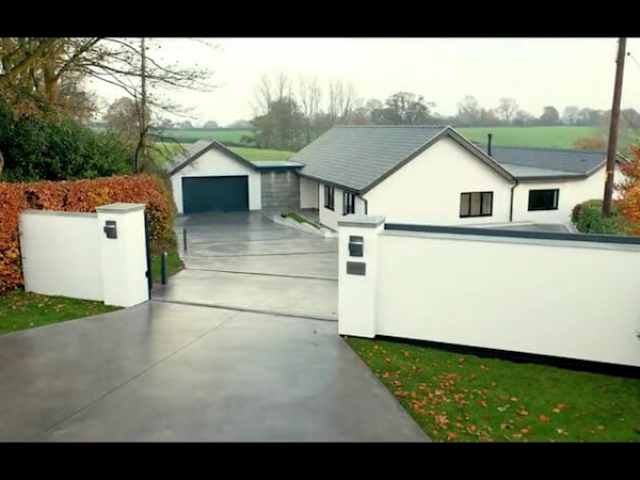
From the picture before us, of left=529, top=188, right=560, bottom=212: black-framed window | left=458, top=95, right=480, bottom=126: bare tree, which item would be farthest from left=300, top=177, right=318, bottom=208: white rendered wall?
left=458, top=95, right=480, bottom=126: bare tree

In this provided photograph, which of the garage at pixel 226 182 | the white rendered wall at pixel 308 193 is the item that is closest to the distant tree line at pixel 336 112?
the white rendered wall at pixel 308 193

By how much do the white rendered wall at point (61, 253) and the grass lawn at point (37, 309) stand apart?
222mm

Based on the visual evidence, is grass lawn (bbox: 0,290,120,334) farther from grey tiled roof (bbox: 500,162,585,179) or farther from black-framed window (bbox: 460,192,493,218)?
grey tiled roof (bbox: 500,162,585,179)

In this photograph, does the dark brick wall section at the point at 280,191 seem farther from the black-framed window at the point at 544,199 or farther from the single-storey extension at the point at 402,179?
the black-framed window at the point at 544,199

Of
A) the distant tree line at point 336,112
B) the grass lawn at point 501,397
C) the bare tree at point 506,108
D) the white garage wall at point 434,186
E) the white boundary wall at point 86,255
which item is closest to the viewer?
the grass lawn at point 501,397

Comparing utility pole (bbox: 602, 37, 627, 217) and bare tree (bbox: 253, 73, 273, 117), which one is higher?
bare tree (bbox: 253, 73, 273, 117)

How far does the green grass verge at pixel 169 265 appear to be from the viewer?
42.2ft

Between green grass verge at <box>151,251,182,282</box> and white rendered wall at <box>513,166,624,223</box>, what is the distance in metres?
16.0

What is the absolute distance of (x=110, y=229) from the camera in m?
9.70

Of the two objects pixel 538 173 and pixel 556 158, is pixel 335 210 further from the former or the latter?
pixel 556 158

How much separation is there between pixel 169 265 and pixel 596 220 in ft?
54.7

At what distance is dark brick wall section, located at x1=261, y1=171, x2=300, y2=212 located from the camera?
30766 millimetres
